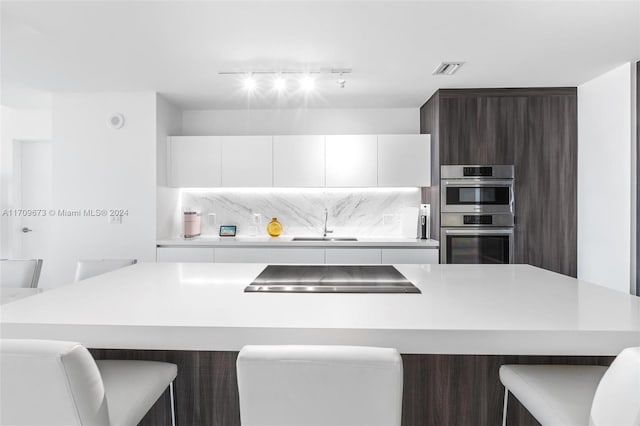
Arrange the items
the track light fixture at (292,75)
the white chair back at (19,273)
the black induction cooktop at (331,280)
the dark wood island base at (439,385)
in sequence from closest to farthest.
A: the dark wood island base at (439,385)
the black induction cooktop at (331,280)
the white chair back at (19,273)
the track light fixture at (292,75)

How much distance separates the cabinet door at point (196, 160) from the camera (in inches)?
170

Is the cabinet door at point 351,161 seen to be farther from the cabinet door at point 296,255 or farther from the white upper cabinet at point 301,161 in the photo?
the cabinet door at point 296,255

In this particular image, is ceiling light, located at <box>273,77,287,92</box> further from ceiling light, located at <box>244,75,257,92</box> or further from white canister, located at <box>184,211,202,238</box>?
white canister, located at <box>184,211,202,238</box>

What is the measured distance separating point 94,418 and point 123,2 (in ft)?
7.01

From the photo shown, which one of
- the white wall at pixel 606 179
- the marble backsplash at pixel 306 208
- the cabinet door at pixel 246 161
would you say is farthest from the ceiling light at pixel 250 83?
the white wall at pixel 606 179

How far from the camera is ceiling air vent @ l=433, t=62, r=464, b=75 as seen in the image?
3.18 m

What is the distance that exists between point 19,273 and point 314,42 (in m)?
2.48

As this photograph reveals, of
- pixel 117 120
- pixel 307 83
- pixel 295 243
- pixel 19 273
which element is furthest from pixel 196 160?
pixel 19 273


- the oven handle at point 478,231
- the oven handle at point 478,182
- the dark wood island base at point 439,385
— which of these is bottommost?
the dark wood island base at point 439,385

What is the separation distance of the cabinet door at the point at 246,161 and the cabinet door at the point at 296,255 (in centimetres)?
78

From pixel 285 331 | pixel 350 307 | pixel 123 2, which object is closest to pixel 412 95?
pixel 123 2

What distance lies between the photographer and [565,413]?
1182 millimetres

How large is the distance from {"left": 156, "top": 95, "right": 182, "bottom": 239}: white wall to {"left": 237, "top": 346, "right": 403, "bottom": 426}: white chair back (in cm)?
343

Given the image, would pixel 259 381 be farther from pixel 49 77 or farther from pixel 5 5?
pixel 49 77
